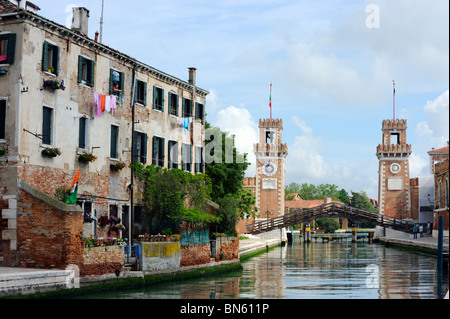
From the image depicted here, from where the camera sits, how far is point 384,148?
216 ft

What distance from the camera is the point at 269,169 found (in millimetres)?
69875

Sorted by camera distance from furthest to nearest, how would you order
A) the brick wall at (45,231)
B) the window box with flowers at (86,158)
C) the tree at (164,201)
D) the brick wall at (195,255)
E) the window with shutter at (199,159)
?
1. the window with shutter at (199,159)
2. the tree at (164,201)
3. the brick wall at (195,255)
4. the window box with flowers at (86,158)
5. the brick wall at (45,231)

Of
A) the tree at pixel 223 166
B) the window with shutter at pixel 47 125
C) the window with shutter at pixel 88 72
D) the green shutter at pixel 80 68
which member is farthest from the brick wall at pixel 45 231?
the tree at pixel 223 166

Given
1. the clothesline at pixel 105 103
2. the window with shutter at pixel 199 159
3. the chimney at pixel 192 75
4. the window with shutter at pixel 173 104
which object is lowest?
the window with shutter at pixel 199 159

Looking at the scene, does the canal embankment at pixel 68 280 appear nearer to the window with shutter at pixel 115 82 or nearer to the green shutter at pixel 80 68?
the green shutter at pixel 80 68

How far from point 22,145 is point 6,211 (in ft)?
6.45

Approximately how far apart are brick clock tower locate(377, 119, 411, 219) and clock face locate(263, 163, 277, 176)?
1133 centimetres

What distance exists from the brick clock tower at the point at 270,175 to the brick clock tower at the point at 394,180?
34.9ft

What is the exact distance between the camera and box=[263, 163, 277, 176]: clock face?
229 ft

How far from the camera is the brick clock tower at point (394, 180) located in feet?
210

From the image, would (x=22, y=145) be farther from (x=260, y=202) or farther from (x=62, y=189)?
(x=260, y=202)

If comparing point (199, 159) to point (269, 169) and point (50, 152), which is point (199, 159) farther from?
point (269, 169)

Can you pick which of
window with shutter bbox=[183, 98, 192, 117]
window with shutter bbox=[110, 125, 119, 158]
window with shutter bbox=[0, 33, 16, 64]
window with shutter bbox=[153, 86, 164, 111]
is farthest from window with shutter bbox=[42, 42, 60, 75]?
window with shutter bbox=[183, 98, 192, 117]
